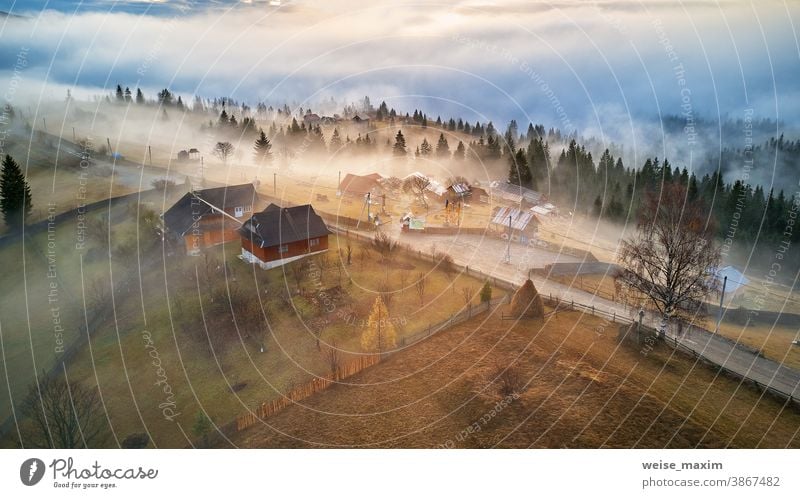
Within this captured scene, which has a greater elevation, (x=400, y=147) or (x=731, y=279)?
(x=400, y=147)

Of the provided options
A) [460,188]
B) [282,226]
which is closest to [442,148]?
[460,188]

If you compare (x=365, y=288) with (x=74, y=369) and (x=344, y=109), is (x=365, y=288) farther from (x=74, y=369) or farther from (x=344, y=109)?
(x=344, y=109)

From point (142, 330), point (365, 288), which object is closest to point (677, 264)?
point (365, 288)

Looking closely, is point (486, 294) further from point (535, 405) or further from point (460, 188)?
point (460, 188)

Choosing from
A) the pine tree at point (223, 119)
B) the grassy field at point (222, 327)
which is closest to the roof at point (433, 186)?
the pine tree at point (223, 119)

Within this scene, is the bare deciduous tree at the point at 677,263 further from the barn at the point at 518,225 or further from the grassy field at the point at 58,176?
the grassy field at the point at 58,176

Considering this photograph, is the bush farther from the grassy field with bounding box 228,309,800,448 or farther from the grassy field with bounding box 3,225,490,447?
the grassy field with bounding box 228,309,800,448
